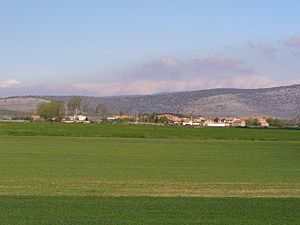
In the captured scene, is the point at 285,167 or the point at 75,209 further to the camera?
the point at 285,167

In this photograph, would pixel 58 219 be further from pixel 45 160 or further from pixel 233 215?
pixel 45 160

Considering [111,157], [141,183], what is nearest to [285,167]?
[111,157]

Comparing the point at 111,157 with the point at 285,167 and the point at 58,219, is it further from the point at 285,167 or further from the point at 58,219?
the point at 58,219

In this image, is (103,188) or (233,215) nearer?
(233,215)

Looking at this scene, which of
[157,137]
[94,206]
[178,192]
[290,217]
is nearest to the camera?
[290,217]

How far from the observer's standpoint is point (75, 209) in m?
16.4

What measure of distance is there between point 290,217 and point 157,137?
66696mm

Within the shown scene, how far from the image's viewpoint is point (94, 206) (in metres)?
17.1

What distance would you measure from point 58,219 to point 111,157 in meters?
28.1

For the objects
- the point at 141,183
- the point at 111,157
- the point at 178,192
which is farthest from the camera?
the point at 111,157

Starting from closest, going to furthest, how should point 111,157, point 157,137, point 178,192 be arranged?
1. point 178,192
2. point 111,157
3. point 157,137

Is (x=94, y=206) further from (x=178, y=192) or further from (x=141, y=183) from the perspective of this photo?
(x=141, y=183)

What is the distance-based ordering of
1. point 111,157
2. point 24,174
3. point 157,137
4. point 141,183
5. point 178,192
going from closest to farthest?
point 178,192
point 141,183
point 24,174
point 111,157
point 157,137

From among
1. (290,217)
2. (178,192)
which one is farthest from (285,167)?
(290,217)
